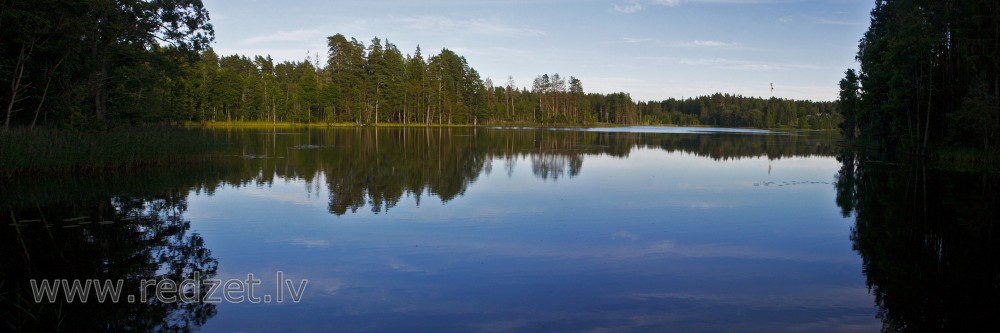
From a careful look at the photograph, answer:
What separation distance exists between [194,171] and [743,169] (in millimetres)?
21044

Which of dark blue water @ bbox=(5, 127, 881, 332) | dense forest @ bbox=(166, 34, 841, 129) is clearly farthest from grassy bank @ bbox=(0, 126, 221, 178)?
dense forest @ bbox=(166, 34, 841, 129)

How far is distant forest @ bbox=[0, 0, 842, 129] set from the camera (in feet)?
64.7

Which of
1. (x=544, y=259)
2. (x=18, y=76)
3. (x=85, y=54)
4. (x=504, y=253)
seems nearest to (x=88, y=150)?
(x=18, y=76)

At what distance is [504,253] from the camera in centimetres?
946

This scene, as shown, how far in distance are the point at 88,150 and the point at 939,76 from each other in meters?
36.3

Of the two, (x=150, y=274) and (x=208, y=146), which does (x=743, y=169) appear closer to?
(x=208, y=146)

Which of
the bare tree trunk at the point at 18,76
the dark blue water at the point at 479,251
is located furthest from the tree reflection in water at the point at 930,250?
the bare tree trunk at the point at 18,76

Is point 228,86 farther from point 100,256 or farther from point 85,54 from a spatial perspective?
point 100,256

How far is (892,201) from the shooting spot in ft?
51.9

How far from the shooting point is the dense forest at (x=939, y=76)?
25203mm

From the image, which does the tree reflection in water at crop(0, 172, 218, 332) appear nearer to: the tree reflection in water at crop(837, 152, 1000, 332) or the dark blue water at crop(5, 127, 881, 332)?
the dark blue water at crop(5, 127, 881, 332)

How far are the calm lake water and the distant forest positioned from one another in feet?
17.6

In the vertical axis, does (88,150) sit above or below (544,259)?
above

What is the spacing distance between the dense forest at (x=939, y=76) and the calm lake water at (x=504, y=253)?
9974 mm
